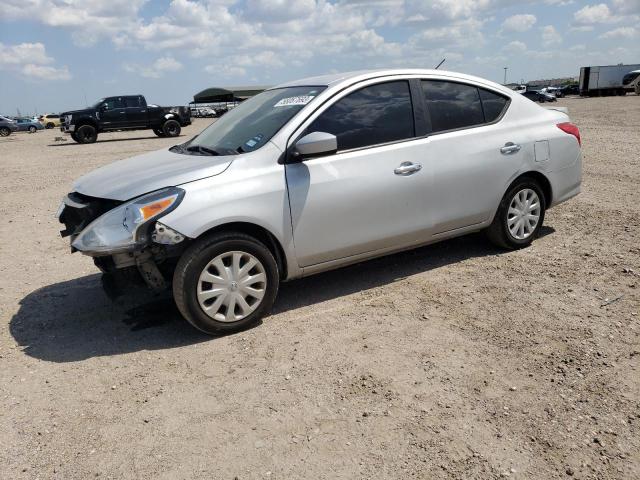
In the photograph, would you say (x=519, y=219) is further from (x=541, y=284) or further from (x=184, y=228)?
(x=184, y=228)

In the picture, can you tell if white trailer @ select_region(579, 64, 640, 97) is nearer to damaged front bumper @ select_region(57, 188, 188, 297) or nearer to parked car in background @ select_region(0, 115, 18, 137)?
parked car in background @ select_region(0, 115, 18, 137)

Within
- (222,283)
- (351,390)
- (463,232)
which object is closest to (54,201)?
(222,283)

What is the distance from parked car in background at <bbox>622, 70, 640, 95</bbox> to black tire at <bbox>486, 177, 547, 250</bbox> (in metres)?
55.3

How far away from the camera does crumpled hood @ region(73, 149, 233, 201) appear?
145 inches

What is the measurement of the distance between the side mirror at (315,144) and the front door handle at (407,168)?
0.67 meters

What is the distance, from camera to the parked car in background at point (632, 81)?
5075cm

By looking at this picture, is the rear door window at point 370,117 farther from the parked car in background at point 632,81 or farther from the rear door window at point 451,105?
the parked car in background at point 632,81

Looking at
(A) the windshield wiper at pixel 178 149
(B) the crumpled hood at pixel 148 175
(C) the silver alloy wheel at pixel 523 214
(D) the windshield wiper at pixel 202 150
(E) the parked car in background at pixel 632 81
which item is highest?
(D) the windshield wiper at pixel 202 150

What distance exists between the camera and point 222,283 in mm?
3715

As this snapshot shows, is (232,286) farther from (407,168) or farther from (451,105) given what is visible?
(451,105)

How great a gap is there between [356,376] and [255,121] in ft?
7.46

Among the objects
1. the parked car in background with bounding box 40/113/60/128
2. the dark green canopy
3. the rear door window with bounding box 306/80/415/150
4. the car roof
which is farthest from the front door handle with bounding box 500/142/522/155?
the dark green canopy

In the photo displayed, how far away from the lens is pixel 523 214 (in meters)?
5.15

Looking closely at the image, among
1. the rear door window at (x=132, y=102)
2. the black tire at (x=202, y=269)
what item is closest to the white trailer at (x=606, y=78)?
the rear door window at (x=132, y=102)
